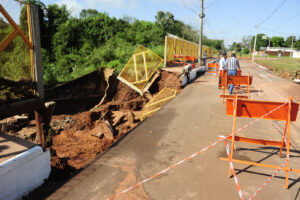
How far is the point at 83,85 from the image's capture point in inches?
504

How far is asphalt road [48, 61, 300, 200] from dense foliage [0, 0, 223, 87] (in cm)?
1557

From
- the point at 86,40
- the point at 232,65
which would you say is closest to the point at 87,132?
the point at 232,65

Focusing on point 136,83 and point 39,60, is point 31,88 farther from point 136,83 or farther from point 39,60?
point 136,83

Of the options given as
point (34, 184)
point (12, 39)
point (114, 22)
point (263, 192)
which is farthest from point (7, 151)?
point (114, 22)

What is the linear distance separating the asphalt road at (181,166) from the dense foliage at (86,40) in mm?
15566

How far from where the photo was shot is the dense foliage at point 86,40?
22.9 m

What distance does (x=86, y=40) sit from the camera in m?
28.8

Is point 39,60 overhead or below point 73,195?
overhead

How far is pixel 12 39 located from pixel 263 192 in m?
4.91

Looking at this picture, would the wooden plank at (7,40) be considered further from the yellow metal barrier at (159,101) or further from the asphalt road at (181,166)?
the yellow metal barrier at (159,101)

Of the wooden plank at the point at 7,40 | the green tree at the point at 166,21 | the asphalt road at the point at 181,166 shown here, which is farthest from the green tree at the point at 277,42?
the wooden plank at the point at 7,40

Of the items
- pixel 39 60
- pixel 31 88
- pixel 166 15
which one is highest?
pixel 166 15

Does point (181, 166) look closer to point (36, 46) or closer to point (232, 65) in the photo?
point (36, 46)

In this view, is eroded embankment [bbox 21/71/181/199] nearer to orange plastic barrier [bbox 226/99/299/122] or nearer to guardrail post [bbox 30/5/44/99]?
guardrail post [bbox 30/5/44/99]
